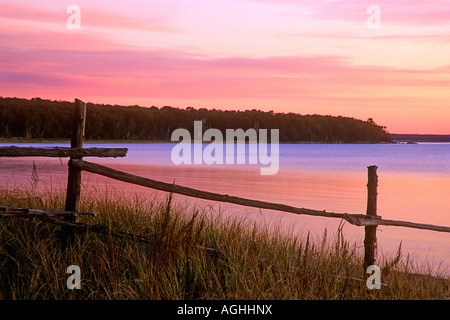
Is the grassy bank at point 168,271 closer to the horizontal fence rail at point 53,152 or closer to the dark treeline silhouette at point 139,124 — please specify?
the horizontal fence rail at point 53,152

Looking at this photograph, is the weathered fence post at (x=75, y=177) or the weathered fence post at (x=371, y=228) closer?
the weathered fence post at (x=75, y=177)

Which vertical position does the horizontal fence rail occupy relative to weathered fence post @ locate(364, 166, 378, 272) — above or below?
above

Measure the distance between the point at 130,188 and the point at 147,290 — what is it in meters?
15.4

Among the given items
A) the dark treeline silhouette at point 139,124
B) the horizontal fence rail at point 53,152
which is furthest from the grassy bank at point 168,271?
the dark treeline silhouette at point 139,124

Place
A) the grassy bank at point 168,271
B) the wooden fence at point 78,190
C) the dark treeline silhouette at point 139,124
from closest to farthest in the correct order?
the grassy bank at point 168,271 → the wooden fence at point 78,190 → the dark treeline silhouette at point 139,124

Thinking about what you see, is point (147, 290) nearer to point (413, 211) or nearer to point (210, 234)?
point (210, 234)

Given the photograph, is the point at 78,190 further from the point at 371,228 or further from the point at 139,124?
the point at 139,124

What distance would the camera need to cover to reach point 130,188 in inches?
813

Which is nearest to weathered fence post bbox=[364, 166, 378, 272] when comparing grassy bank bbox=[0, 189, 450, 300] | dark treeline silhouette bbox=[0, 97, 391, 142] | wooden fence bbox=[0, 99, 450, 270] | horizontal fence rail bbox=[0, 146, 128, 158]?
wooden fence bbox=[0, 99, 450, 270]

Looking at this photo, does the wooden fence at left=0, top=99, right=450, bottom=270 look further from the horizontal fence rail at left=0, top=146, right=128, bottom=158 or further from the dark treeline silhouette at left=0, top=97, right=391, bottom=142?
the dark treeline silhouette at left=0, top=97, right=391, bottom=142

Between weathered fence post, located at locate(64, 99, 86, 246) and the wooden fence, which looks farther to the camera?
weathered fence post, located at locate(64, 99, 86, 246)

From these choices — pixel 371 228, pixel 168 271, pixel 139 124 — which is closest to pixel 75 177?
pixel 168 271

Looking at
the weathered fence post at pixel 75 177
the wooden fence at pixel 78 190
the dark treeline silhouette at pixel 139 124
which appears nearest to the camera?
the wooden fence at pixel 78 190

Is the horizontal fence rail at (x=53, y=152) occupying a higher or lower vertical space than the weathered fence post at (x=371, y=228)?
higher
